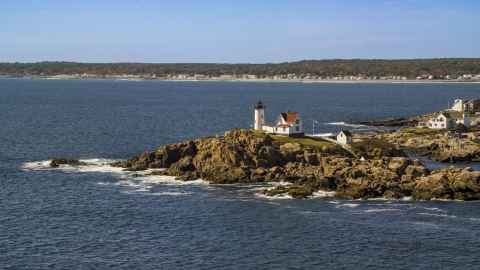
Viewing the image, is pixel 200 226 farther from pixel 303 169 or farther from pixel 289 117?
pixel 289 117

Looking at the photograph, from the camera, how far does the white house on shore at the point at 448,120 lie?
332 feet

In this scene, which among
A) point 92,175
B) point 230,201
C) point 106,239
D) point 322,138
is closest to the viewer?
point 106,239

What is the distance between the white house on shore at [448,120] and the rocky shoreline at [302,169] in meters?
30.6

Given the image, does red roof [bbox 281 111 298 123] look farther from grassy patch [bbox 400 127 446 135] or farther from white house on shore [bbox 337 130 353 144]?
grassy patch [bbox 400 127 446 135]

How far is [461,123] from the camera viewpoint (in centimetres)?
10225

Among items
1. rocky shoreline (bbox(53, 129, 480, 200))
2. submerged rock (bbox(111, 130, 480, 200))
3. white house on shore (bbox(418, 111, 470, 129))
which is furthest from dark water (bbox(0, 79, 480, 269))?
white house on shore (bbox(418, 111, 470, 129))

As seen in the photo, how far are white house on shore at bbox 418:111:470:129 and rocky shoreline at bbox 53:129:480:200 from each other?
30627 mm

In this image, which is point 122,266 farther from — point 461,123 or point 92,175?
point 461,123

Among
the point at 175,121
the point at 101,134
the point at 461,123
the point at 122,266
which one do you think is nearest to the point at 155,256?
the point at 122,266

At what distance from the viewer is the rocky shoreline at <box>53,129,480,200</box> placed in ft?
186

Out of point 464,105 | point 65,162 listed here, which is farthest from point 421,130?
point 65,162

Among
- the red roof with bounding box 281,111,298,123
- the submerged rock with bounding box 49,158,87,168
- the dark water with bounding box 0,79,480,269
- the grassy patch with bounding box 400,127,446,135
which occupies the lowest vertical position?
the dark water with bounding box 0,79,480,269

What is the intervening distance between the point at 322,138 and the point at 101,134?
121 feet

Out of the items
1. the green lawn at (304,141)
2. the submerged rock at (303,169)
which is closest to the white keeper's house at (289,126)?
the green lawn at (304,141)
